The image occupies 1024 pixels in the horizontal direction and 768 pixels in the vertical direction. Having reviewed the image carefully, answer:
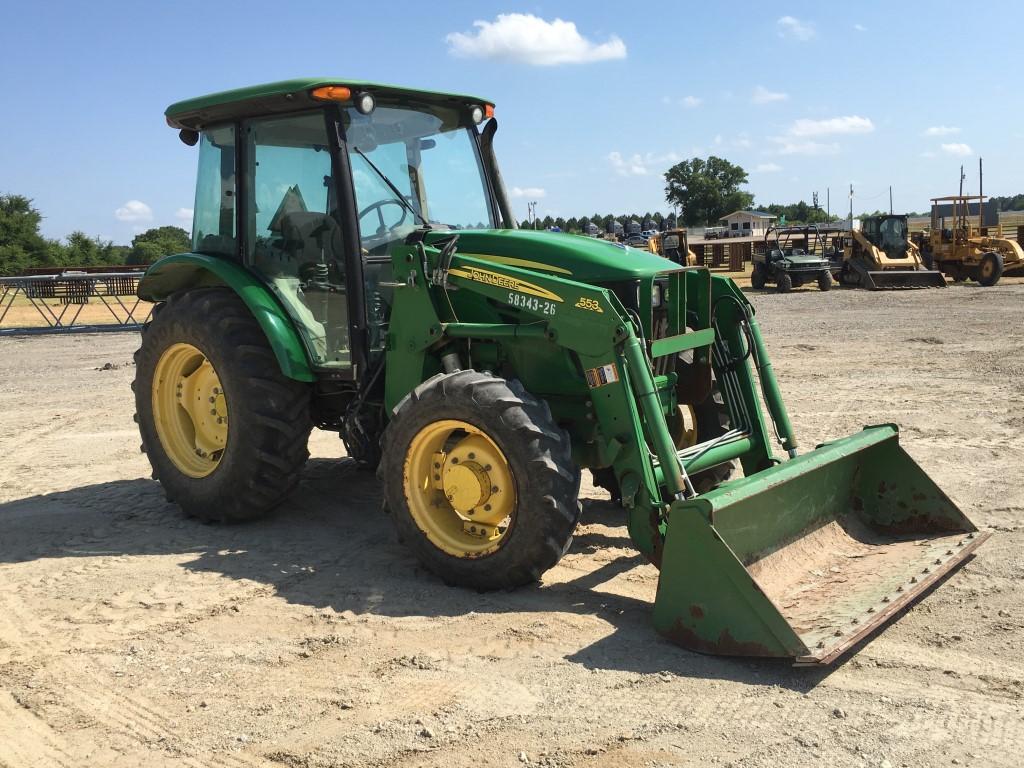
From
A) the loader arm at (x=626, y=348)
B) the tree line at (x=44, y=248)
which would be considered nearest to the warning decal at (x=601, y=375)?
the loader arm at (x=626, y=348)

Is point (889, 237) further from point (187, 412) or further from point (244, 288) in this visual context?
point (244, 288)

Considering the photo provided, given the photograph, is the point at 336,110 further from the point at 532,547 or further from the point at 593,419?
the point at 532,547

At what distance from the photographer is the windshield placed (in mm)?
5715

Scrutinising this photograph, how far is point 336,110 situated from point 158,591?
278cm

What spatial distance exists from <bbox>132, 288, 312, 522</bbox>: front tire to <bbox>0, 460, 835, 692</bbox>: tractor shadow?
0.86 ft

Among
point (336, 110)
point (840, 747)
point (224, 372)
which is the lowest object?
point (840, 747)

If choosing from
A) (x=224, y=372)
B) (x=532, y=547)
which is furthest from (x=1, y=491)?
(x=532, y=547)

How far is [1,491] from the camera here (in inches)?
289

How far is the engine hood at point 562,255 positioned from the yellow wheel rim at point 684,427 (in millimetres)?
895

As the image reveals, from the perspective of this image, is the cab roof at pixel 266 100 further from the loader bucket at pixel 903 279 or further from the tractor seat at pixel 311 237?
the loader bucket at pixel 903 279

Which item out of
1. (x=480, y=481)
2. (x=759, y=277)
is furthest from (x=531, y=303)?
(x=759, y=277)

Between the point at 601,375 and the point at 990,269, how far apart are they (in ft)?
78.4

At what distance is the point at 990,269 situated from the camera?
25219 millimetres

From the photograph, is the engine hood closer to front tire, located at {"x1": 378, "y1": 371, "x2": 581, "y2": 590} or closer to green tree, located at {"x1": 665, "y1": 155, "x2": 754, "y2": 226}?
front tire, located at {"x1": 378, "y1": 371, "x2": 581, "y2": 590}
